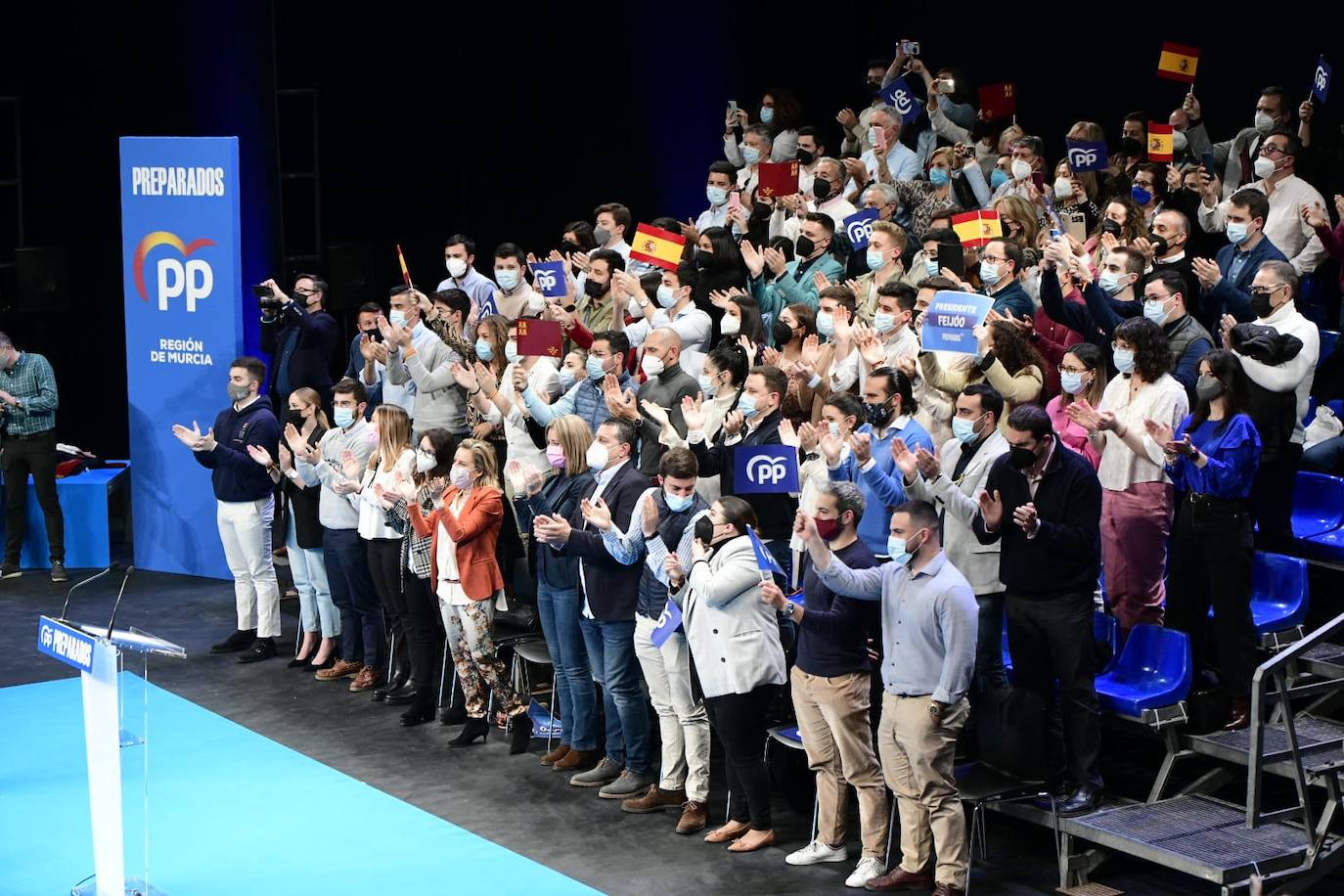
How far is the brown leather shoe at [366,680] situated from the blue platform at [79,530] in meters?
4.25

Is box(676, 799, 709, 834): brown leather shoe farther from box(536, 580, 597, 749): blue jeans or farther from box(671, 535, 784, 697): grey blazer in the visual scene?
box(536, 580, 597, 749): blue jeans

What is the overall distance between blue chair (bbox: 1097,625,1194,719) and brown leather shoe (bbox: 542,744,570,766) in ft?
9.83

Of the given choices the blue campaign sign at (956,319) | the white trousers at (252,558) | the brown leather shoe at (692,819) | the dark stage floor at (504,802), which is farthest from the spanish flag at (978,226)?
the white trousers at (252,558)

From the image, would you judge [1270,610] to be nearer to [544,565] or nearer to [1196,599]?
[1196,599]

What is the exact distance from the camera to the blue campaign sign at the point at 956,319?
823 centimetres

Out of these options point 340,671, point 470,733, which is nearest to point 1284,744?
point 470,733

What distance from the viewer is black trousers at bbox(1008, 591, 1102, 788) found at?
7695mm

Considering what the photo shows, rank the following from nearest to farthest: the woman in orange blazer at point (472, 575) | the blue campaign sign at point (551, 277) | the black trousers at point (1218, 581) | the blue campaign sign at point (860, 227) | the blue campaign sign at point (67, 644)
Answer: the blue campaign sign at point (67, 644) → the black trousers at point (1218, 581) → the woman in orange blazer at point (472, 575) → the blue campaign sign at point (860, 227) → the blue campaign sign at point (551, 277)

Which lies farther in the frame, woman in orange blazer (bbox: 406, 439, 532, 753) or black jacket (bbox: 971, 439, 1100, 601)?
woman in orange blazer (bbox: 406, 439, 532, 753)

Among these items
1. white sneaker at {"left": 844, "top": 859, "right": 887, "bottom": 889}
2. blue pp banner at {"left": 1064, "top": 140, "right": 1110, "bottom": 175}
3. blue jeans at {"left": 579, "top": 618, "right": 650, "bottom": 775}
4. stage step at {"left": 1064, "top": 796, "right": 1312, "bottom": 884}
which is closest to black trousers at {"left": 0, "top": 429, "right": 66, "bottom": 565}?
blue jeans at {"left": 579, "top": 618, "right": 650, "bottom": 775}

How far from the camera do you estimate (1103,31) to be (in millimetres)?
15102

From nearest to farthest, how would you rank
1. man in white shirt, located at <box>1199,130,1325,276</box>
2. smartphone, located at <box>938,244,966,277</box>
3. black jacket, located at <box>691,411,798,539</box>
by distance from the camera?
black jacket, located at <box>691,411,798,539</box>, smartphone, located at <box>938,244,966,277</box>, man in white shirt, located at <box>1199,130,1325,276</box>

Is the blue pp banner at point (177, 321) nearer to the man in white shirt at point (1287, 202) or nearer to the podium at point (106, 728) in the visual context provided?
the podium at point (106, 728)

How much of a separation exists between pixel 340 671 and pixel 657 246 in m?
3.37
